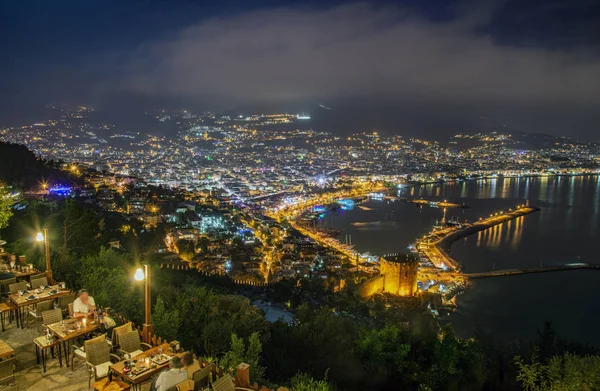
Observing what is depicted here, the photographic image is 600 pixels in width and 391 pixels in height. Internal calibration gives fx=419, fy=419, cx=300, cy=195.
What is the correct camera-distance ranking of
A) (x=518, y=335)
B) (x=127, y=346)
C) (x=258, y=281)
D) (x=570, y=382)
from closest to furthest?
(x=127, y=346)
(x=570, y=382)
(x=518, y=335)
(x=258, y=281)

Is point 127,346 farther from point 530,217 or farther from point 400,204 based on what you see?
point 400,204

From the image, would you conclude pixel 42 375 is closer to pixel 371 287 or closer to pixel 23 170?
pixel 371 287

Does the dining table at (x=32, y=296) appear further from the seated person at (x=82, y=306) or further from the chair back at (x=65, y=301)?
the seated person at (x=82, y=306)

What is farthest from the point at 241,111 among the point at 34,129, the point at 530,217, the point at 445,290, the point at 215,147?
the point at 445,290

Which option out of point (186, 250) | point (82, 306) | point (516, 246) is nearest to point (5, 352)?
point (82, 306)

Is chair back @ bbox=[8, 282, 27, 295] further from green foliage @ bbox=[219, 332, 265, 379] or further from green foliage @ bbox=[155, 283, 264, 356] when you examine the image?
green foliage @ bbox=[219, 332, 265, 379]

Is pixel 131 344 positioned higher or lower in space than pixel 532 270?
higher

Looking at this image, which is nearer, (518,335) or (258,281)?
(518,335)
